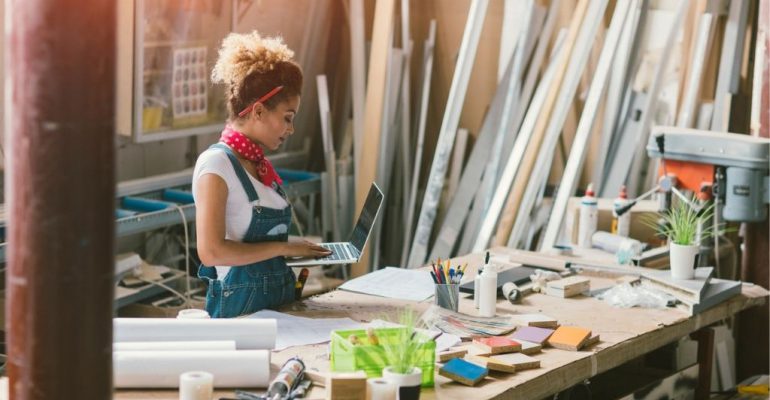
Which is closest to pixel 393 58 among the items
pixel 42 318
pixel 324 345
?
pixel 324 345

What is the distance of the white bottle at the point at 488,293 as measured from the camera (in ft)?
12.3

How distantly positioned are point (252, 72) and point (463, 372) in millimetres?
1261

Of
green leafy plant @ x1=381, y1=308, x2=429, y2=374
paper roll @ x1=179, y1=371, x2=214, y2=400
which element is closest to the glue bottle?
green leafy plant @ x1=381, y1=308, x2=429, y2=374

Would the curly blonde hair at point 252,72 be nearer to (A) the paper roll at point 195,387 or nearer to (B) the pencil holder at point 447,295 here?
(B) the pencil holder at point 447,295

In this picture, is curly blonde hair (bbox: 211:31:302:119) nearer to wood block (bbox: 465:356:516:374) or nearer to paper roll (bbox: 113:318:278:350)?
paper roll (bbox: 113:318:278:350)

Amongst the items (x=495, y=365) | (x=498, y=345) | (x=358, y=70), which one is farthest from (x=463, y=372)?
(x=358, y=70)

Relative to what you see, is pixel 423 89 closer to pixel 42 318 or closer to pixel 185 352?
pixel 185 352

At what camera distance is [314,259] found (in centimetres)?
394

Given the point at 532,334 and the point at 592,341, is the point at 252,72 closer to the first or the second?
the point at 532,334

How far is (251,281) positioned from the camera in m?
3.79

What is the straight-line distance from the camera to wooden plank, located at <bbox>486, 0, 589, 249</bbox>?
5891mm

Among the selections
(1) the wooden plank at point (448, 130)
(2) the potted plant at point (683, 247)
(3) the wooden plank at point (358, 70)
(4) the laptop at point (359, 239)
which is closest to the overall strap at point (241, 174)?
(4) the laptop at point (359, 239)

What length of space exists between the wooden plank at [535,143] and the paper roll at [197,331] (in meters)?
2.82

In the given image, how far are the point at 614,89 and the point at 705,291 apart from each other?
216 centimetres
